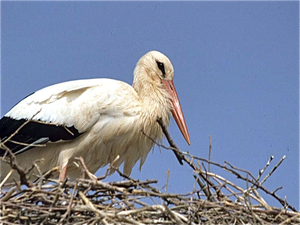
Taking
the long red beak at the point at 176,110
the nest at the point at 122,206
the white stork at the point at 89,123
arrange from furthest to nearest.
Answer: the long red beak at the point at 176,110 → the white stork at the point at 89,123 → the nest at the point at 122,206

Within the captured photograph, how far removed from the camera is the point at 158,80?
4426mm

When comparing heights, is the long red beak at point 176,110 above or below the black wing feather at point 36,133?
above

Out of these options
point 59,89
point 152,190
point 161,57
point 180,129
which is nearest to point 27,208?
point 152,190

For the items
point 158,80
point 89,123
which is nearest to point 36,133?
point 89,123

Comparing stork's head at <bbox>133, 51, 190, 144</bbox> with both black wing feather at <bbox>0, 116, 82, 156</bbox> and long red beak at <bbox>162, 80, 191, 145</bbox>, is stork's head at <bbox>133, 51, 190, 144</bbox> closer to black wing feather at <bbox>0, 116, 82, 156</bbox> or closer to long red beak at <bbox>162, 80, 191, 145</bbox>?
long red beak at <bbox>162, 80, 191, 145</bbox>

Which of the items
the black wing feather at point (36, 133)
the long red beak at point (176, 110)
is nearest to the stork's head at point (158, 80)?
the long red beak at point (176, 110)

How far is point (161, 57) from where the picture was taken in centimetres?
449

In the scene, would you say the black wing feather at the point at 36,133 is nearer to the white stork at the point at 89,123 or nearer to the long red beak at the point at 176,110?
the white stork at the point at 89,123

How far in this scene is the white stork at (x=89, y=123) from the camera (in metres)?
3.95

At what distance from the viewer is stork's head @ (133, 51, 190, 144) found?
14.2 feet

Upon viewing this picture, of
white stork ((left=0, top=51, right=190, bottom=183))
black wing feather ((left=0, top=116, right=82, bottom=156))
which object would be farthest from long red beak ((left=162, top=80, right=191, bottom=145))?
black wing feather ((left=0, top=116, right=82, bottom=156))

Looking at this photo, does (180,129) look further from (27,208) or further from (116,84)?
(27,208)

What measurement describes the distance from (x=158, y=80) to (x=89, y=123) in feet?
2.48

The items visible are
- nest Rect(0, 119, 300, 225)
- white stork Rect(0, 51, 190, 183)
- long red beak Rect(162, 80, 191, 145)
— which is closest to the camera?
nest Rect(0, 119, 300, 225)
